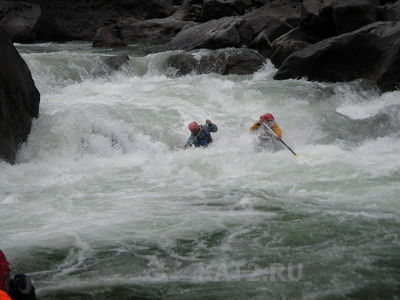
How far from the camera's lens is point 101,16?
89.1ft

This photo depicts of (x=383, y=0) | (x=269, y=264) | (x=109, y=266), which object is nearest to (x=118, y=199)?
(x=109, y=266)

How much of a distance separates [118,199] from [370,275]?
11.7 feet

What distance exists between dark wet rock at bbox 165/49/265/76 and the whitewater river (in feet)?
2.34

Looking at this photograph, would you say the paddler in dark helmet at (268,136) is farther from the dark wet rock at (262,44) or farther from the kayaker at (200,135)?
the dark wet rock at (262,44)

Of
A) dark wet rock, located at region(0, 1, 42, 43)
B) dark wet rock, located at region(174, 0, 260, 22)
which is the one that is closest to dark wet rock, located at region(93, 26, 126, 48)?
dark wet rock, located at region(0, 1, 42, 43)

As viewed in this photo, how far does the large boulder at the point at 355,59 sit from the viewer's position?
11906 mm

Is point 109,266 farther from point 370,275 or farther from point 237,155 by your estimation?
point 237,155

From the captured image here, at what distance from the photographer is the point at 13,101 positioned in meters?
9.38

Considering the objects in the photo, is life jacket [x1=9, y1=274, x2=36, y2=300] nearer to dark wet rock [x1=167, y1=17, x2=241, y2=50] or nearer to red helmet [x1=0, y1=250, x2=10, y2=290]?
red helmet [x1=0, y1=250, x2=10, y2=290]

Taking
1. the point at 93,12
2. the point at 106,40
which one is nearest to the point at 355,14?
the point at 106,40

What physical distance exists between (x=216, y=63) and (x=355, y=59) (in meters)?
3.80

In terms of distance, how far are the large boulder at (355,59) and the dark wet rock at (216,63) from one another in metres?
1.27

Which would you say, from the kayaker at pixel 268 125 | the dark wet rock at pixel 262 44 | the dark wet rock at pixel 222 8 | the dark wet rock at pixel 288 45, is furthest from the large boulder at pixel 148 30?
the kayaker at pixel 268 125

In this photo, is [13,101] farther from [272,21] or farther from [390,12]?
[272,21]
